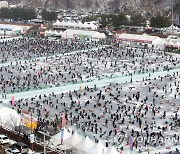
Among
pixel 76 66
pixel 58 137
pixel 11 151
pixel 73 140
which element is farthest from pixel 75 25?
pixel 11 151

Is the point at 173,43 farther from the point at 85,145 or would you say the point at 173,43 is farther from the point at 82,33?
the point at 85,145

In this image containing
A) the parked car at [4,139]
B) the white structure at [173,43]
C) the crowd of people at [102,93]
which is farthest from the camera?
the white structure at [173,43]

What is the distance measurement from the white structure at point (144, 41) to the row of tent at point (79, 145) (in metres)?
35.1

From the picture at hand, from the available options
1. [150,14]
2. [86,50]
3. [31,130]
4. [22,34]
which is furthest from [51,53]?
[150,14]

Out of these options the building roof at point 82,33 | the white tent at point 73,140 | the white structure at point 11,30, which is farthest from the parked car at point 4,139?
the white structure at point 11,30

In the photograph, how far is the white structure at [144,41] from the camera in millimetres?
54938

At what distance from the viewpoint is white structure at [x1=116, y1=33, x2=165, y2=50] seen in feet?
180

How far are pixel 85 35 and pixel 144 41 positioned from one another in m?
9.60

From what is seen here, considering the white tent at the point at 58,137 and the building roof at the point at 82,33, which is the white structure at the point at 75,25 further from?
the white tent at the point at 58,137

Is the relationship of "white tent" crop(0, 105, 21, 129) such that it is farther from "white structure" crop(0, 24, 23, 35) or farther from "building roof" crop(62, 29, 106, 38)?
"white structure" crop(0, 24, 23, 35)

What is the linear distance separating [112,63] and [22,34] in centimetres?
2644

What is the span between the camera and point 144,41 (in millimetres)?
56219

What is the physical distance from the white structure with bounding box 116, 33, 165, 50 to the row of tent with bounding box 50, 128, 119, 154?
35.1m

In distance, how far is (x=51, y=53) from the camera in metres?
52.1
